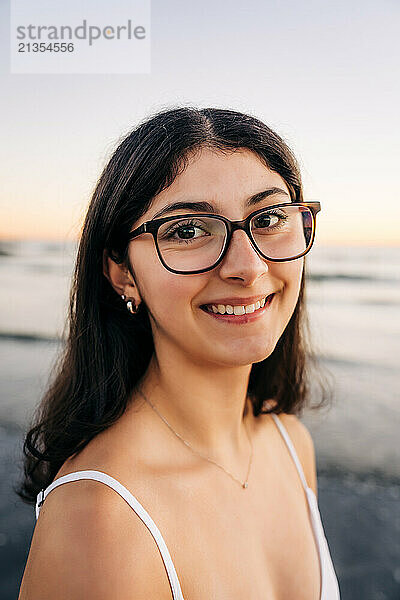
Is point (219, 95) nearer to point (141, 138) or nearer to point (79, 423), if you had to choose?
point (141, 138)

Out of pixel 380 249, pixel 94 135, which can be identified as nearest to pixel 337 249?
pixel 380 249

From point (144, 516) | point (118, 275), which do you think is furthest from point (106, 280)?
point (144, 516)

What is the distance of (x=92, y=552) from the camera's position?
1.12 meters

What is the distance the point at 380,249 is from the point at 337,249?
121cm

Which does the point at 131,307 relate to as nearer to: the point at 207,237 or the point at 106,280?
the point at 106,280

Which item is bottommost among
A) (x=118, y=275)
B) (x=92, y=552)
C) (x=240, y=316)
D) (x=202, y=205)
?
(x=92, y=552)

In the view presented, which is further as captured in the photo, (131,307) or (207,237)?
(131,307)

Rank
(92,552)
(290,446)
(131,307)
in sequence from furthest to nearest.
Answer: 1. (290,446)
2. (131,307)
3. (92,552)

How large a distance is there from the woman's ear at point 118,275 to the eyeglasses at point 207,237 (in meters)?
0.13

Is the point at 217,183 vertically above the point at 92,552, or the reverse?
the point at 217,183

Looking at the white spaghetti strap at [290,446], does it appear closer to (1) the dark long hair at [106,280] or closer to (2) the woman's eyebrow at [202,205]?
(1) the dark long hair at [106,280]

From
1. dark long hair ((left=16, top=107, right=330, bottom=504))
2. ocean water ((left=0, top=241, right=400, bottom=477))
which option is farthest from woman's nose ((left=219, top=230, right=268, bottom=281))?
ocean water ((left=0, top=241, right=400, bottom=477))

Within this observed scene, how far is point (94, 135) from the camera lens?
4.56 meters

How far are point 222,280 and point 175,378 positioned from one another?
344mm
